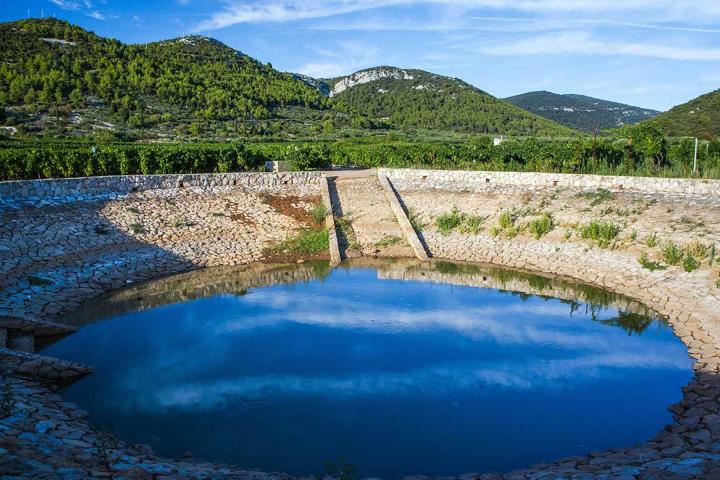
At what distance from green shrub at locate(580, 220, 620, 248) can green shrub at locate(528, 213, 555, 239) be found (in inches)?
52.8

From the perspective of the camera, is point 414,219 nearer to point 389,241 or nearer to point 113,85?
point 389,241

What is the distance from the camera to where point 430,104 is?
9138cm

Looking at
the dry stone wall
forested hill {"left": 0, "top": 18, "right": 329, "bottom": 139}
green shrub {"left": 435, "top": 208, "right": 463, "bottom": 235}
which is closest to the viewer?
the dry stone wall

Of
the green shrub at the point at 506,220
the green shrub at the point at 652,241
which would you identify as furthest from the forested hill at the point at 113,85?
the green shrub at the point at 652,241

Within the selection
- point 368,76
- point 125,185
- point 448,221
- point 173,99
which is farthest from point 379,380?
point 368,76

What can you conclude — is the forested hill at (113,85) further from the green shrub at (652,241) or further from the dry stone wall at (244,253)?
the green shrub at (652,241)

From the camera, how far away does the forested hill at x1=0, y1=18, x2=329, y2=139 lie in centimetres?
4888

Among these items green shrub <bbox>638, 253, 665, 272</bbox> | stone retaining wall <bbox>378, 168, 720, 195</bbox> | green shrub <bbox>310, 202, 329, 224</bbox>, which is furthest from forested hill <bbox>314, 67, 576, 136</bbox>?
green shrub <bbox>638, 253, 665, 272</bbox>

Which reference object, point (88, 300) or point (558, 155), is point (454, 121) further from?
point (88, 300)

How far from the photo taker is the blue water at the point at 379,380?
9445 mm

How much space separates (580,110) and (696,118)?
61.9 metres

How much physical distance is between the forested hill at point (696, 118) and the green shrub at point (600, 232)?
32627 mm

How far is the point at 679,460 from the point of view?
7.61 metres

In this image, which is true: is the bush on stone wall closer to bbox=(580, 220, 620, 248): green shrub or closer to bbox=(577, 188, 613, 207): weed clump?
bbox=(577, 188, 613, 207): weed clump
